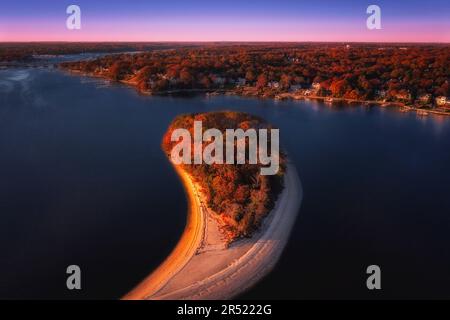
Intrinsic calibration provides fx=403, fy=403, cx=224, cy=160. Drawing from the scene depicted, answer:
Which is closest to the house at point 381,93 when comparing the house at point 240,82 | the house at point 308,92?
the house at point 308,92

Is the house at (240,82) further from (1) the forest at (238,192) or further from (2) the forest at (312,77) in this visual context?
(1) the forest at (238,192)

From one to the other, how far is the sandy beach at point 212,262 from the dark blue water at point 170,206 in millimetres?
286

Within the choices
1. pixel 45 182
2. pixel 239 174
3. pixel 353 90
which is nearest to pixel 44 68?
pixel 353 90

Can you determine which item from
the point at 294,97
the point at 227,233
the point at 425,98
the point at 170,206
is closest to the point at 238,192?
the point at 227,233

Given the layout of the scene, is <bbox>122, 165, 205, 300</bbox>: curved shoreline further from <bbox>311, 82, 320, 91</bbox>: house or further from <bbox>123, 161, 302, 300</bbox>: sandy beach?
<bbox>311, 82, 320, 91</bbox>: house

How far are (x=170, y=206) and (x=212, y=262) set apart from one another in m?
3.50

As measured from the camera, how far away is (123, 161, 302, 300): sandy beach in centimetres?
835

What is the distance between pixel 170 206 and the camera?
39.8 feet

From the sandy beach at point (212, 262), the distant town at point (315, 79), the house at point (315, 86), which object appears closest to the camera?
the sandy beach at point (212, 262)

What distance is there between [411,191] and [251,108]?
608 inches

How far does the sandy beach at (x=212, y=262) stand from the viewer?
8352 millimetres

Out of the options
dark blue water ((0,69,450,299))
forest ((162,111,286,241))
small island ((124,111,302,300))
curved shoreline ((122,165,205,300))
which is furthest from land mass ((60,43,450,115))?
curved shoreline ((122,165,205,300))

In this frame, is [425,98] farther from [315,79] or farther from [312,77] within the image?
[312,77]

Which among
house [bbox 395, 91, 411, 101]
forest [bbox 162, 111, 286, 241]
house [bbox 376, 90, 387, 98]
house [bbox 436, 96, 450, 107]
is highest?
house [bbox 376, 90, 387, 98]
